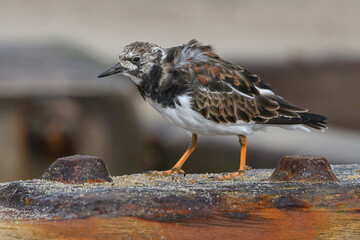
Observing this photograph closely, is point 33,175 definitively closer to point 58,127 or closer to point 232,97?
point 58,127

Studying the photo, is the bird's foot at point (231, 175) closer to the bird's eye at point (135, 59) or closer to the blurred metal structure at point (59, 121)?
the bird's eye at point (135, 59)

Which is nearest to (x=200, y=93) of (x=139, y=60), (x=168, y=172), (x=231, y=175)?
(x=139, y=60)

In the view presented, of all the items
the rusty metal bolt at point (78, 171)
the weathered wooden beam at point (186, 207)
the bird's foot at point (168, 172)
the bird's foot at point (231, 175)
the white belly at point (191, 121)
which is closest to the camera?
the weathered wooden beam at point (186, 207)

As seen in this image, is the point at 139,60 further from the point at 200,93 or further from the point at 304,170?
the point at 304,170

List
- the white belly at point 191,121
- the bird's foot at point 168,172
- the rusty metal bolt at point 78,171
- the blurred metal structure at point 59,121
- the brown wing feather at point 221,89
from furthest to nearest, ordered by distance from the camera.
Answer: the blurred metal structure at point 59,121 < the brown wing feather at point 221,89 < the white belly at point 191,121 < the bird's foot at point 168,172 < the rusty metal bolt at point 78,171

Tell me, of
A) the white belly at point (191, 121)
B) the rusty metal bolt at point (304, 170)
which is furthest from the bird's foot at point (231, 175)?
the white belly at point (191, 121)
